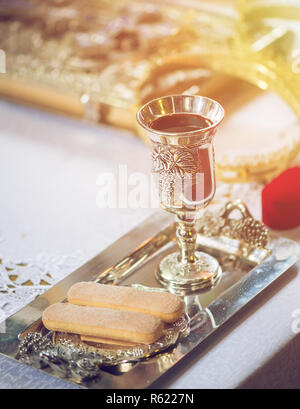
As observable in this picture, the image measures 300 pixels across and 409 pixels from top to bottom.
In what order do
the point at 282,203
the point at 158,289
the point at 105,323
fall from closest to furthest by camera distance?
the point at 105,323 < the point at 158,289 < the point at 282,203

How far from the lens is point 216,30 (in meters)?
1.60

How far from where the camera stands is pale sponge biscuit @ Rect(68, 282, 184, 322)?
802 millimetres

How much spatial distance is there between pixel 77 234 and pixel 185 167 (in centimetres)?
34

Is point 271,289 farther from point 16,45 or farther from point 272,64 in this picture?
point 16,45

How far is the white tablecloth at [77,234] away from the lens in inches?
31.3

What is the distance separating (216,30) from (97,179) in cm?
57

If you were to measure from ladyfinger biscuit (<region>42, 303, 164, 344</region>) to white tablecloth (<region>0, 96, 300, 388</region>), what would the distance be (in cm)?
6

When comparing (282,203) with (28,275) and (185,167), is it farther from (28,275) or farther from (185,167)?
(28,275)

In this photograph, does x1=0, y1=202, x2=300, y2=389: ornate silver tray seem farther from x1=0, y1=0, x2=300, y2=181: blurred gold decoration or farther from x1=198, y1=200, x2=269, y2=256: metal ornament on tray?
x1=0, y1=0, x2=300, y2=181: blurred gold decoration

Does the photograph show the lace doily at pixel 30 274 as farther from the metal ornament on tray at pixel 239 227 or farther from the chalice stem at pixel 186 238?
the chalice stem at pixel 186 238

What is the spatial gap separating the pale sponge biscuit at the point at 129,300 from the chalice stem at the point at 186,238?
126mm

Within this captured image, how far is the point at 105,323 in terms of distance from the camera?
78cm

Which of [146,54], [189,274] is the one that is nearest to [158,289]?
[189,274]
